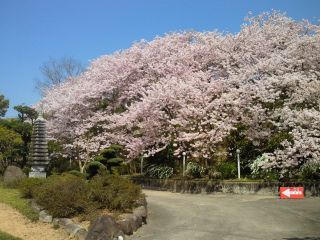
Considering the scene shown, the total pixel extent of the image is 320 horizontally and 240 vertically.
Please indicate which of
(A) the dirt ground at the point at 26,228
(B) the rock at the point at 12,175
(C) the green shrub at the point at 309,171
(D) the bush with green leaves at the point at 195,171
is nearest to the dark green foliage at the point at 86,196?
(A) the dirt ground at the point at 26,228

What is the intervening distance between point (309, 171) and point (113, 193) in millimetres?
8415

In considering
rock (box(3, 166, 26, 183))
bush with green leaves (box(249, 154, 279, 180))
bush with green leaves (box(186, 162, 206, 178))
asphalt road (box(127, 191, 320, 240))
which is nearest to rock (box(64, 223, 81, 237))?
asphalt road (box(127, 191, 320, 240))

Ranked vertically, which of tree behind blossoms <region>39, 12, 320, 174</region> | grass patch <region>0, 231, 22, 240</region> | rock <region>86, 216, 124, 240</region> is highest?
tree behind blossoms <region>39, 12, 320, 174</region>

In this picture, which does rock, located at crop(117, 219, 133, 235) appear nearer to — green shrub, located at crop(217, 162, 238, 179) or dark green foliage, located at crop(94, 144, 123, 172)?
green shrub, located at crop(217, 162, 238, 179)

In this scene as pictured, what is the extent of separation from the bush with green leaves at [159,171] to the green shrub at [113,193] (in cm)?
890

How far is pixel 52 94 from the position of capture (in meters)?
32.0

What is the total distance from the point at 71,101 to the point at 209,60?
925 cm

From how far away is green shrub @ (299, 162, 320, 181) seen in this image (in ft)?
53.0

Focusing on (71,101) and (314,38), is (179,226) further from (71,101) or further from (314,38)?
(71,101)

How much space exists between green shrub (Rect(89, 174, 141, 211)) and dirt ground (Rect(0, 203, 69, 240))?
1.44 metres

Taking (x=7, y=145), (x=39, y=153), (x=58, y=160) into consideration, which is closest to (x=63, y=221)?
(x=39, y=153)

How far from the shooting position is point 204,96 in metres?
19.8

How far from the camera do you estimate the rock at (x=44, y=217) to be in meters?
11.8

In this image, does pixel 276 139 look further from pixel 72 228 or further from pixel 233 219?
pixel 72 228
